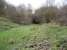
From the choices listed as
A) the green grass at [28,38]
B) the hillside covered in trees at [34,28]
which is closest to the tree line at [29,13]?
the hillside covered in trees at [34,28]

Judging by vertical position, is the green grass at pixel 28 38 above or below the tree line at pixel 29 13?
below

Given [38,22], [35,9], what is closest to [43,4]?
[35,9]

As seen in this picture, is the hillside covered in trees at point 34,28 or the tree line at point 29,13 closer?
the hillside covered in trees at point 34,28

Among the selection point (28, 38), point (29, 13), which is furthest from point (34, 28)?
Result: point (29, 13)

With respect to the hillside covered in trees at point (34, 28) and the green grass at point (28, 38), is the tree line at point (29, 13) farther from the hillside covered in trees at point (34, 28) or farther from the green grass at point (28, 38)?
the green grass at point (28, 38)

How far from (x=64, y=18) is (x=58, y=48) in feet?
21.8

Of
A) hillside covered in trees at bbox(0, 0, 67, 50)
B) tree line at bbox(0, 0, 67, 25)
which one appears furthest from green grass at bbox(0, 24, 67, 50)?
tree line at bbox(0, 0, 67, 25)

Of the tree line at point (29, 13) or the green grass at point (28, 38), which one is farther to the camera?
the tree line at point (29, 13)

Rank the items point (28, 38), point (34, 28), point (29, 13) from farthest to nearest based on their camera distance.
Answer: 1. point (29, 13)
2. point (34, 28)
3. point (28, 38)

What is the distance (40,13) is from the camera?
17.8 m

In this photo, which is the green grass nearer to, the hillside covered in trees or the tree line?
the hillside covered in trees

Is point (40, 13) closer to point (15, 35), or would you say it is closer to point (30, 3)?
point (30, 3)

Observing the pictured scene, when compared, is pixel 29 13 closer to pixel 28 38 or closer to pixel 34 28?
pixel 34 28

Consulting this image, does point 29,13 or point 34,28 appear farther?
point 29,13
